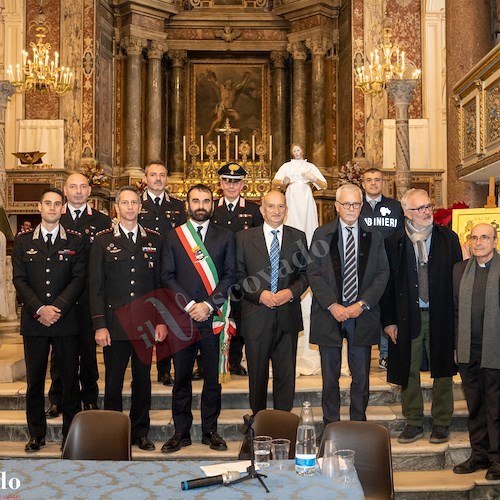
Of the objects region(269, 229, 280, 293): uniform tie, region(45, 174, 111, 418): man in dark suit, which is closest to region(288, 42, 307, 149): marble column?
region(45, 174, 111, 418): man in dark suit

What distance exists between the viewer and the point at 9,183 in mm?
12477

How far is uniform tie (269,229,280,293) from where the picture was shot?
5121 millimetres

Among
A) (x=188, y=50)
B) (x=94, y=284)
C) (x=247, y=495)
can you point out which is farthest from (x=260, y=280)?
(x=188, y=50)

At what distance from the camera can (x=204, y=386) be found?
5.05 meters

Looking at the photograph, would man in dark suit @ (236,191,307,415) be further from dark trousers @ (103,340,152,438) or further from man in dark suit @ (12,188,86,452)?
man in dark suit @ (12,188,86,452)

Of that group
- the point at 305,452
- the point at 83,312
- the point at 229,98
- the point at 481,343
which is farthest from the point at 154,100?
the point at 305,452

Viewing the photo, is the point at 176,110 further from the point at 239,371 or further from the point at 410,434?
the point at 410,434

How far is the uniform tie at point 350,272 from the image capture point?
5.02 meters

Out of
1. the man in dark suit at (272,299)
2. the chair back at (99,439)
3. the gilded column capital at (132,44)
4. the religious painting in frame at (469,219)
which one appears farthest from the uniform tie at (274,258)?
the gilded column capital at (132,44)

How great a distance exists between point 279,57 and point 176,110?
2283 mm

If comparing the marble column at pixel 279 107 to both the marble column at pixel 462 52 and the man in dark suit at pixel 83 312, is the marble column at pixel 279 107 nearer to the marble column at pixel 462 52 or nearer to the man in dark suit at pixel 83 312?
the marble column at pixel 462 52

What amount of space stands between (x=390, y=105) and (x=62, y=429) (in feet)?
31.5

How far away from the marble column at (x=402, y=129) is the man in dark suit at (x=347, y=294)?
3.46 m

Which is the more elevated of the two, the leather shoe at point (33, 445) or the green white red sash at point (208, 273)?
the green white red sash at point (208, 273)
